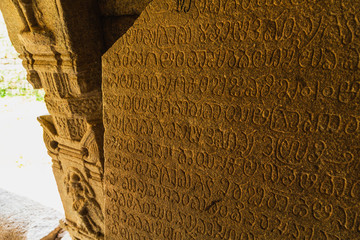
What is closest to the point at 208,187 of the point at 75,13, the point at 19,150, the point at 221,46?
the point at 221,46

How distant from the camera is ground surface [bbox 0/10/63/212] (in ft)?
12.2

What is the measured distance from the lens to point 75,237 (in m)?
2.26

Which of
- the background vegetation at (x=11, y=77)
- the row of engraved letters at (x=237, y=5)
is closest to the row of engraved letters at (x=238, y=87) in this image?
the row of engraved letters at (x=237, y=5)

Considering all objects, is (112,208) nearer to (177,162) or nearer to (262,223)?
(177,162)

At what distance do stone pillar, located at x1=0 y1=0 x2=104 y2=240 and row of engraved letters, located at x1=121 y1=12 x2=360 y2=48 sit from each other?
17.9 inches

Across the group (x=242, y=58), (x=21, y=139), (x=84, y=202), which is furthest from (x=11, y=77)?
(x=242, y=58)

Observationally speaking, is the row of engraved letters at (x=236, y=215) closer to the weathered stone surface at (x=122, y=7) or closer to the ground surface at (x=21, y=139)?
the weathered stone surface at (x=122, y=7)

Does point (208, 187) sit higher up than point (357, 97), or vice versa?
point (357, 97)

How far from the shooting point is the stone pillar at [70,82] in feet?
4.63

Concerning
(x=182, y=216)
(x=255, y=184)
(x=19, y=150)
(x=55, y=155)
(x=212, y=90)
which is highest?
(x=212, y=90)

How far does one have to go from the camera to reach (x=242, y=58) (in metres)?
0.97

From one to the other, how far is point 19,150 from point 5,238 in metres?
2.71

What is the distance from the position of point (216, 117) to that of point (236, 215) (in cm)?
45

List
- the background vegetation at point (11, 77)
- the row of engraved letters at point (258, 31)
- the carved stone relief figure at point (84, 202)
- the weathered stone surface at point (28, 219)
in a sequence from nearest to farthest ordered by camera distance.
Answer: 1. the row of engraved letters at point (258, 31)
2. the carved stone relief figure at point (84, 202)
3. the weathered stone surface at point (28, 219)
4. the background vegetation at point (11, 77)
